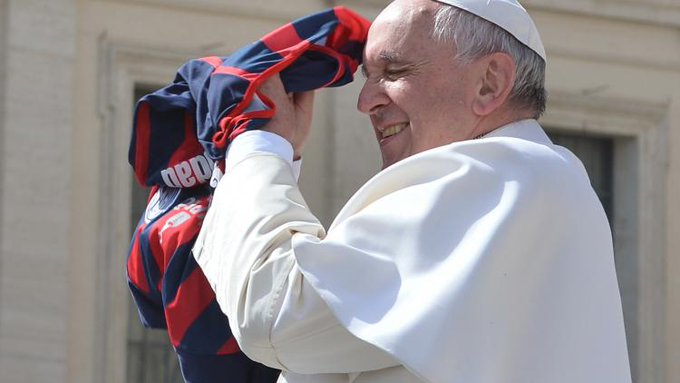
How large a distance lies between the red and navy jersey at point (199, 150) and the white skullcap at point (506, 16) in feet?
1.12

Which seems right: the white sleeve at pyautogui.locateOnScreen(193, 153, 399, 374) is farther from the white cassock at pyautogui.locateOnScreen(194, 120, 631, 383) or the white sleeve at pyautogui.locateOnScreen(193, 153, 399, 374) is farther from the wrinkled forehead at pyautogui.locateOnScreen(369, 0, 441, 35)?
the wrinkled forehead at pyautogui.locateOnScreen(369, 0, 441, 35)

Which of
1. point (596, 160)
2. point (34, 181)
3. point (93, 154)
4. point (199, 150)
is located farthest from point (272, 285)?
point (596, 160)

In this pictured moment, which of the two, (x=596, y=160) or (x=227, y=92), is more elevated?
(x=227, y=92)

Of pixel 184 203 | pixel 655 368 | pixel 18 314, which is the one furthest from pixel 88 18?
pixel 184 203

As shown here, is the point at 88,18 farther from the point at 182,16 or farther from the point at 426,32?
the point at 426,32

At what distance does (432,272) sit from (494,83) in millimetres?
447

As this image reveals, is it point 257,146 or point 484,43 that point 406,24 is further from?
point 257,146

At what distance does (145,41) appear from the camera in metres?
13.2

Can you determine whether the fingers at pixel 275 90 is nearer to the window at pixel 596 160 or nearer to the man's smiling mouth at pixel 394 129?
the man's smiling mouth at pixel 394 129

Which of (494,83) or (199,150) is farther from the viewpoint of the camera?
(199,150)

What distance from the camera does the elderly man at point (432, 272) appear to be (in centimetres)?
374

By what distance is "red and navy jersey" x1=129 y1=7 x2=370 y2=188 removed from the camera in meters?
4.20

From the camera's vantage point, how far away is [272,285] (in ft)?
12.4

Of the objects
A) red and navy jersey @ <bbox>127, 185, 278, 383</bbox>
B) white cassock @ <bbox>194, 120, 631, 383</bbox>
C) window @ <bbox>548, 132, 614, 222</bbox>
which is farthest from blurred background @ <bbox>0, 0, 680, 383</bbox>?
white cassock @ <bbox>194, 120, 631, 383</bbox>
